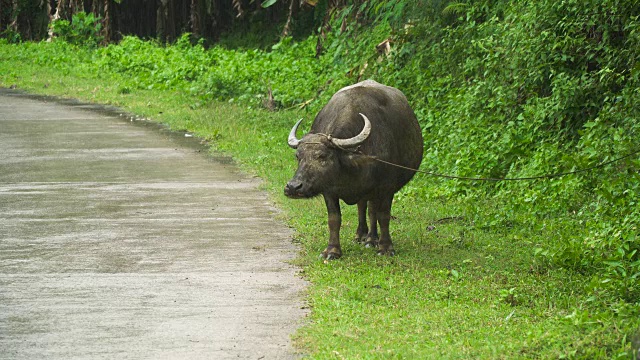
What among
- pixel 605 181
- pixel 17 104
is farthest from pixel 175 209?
pixel 17 104

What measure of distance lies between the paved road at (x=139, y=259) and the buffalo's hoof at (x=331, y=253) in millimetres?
372

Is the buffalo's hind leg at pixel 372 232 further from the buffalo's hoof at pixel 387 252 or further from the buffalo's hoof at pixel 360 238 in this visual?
the buffalo's hoof at pixel 387 252

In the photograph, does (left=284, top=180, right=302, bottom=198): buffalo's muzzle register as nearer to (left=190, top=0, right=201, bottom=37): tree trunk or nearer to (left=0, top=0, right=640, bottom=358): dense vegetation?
(left=0, top=0, right=640, bottom=358): dense vegetation

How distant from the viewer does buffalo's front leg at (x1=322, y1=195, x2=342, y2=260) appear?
28.5ft

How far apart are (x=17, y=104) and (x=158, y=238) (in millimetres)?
13150

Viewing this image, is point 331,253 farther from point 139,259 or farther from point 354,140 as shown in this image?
point 139,259

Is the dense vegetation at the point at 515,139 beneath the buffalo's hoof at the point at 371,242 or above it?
above

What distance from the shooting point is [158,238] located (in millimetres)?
9555

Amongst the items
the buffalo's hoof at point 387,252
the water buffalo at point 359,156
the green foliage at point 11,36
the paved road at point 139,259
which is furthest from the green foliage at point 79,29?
the buffalo's hoof at point 387,252

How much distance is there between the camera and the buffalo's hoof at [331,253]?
340 inches

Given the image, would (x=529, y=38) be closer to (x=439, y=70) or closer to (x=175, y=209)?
(x=439, y=70)

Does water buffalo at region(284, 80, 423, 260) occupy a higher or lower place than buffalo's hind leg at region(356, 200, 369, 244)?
higher

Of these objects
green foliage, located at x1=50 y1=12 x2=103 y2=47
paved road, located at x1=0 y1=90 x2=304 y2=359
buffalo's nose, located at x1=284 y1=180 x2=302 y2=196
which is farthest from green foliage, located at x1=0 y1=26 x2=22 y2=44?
buffalo's nose, located at x1=284 y1=180 x2=302 y2=196

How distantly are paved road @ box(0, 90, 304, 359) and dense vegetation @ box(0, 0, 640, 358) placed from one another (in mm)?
512
